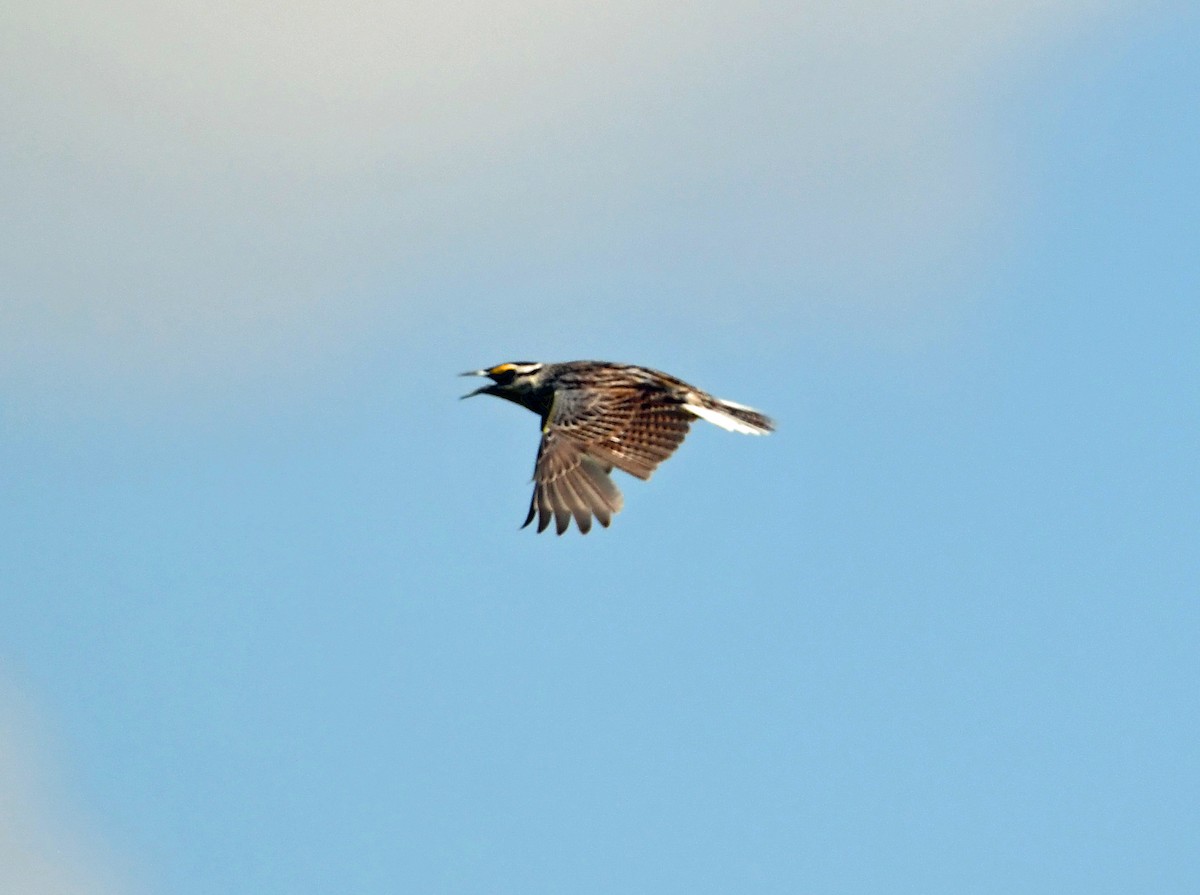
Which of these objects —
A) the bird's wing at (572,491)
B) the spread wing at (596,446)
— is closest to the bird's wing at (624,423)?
the spread wing at (596,446)

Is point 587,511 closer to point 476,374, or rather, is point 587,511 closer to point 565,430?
point 565,430

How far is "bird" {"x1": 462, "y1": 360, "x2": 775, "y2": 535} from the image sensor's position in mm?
31406

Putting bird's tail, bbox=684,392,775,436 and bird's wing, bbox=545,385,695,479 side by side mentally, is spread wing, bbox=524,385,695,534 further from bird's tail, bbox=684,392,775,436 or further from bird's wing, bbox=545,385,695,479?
bird's tail, bbox=684,392,775,436

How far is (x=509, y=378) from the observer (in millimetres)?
36938

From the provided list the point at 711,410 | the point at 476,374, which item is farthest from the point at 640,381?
the point at 476,374

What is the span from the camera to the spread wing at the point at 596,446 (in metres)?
31.3

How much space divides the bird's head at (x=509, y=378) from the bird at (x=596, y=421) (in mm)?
16

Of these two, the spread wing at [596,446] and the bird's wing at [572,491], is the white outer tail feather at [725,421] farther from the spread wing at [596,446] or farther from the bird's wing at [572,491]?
the bird's wing at [572,491]

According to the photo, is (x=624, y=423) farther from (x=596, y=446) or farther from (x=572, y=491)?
(x=572, y=491)

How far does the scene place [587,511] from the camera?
3105cm

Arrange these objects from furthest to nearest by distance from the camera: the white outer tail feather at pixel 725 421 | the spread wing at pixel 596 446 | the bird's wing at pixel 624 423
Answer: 1. the white outer tail feather at pixel 725 421
2. the bird's wing at pixel 624 423
3. the spread wing at pixel 596 446

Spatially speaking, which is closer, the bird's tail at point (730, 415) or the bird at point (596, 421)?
the bird at point (596, 421)

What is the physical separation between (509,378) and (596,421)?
3.92 meters

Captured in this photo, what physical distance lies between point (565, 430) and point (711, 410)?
3.40m
